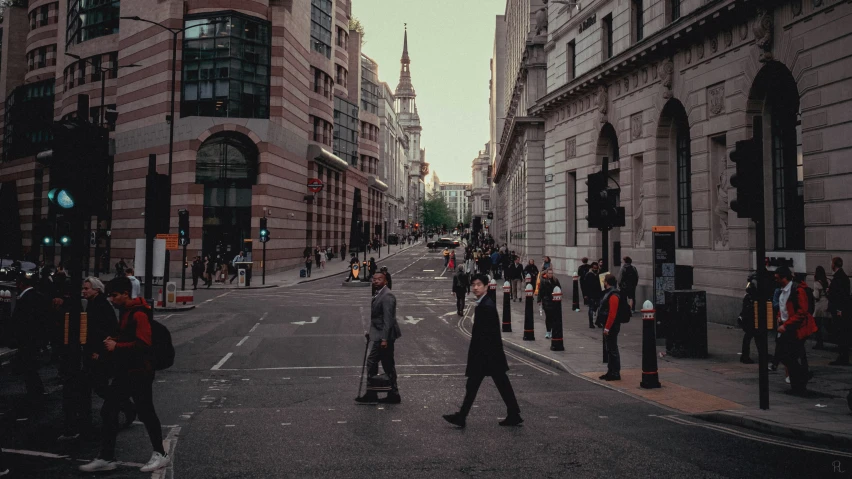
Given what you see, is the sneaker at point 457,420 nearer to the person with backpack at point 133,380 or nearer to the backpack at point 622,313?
the person with backpack at point 133,380

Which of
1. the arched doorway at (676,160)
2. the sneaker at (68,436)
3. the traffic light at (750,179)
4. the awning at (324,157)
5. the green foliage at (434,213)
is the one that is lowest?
the sneaker at (68,436)

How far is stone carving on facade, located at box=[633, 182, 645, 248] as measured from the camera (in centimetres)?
2261

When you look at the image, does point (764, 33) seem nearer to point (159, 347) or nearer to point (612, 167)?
point (612, 167)

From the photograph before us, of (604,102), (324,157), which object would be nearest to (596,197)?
(604,102)

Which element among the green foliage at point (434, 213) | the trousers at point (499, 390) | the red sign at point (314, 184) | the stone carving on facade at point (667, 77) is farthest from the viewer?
the green foliage at point (434, 213)

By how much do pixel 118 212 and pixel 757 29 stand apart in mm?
45171

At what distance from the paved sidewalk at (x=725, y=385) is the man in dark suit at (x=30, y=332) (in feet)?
29.0

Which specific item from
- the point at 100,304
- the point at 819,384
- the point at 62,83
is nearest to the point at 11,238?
the point at 62,83

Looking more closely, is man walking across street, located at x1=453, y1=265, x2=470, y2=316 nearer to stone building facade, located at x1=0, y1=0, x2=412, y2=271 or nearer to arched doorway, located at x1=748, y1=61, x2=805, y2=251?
arched doorway, located at x1=748, y1=61, x2=805, y2=251

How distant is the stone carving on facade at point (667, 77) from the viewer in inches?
810

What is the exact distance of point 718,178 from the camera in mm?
18609

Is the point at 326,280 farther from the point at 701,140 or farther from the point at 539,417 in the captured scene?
the point at 539,417

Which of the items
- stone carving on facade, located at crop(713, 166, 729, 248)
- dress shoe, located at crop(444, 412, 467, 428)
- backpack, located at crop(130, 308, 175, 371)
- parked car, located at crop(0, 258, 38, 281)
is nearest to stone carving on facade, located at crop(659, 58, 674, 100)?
stone carving on facade, located at crop(713, 166, 729, 248)

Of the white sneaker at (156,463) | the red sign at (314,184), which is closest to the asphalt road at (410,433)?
the white sneaker at (156,463)
